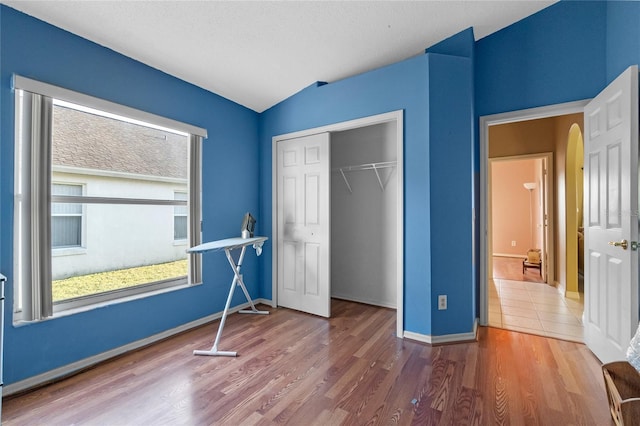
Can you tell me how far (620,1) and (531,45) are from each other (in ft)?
2.01

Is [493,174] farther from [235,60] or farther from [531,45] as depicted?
[235,60]

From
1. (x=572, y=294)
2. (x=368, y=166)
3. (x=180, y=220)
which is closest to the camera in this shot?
(x=180, y=220)

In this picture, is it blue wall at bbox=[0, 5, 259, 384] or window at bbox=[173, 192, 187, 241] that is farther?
window at bbox=[173, 192, 187, 241]

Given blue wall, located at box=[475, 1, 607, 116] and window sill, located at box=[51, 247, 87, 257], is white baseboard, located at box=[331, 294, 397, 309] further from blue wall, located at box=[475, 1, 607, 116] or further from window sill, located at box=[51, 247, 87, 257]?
window sill, located at box=[51, 247, 87, 257]

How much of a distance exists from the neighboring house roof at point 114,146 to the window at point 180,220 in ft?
0.68

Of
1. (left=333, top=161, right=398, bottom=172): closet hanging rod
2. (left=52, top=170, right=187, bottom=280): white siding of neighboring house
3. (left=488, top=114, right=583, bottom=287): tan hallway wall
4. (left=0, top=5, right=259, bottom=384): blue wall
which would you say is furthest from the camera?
(left=488, top=114, right=583, bottom=287): tan hallway wall

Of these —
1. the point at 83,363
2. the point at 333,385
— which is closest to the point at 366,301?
the point at 333,385

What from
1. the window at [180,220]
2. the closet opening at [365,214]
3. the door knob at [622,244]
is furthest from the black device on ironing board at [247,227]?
the door knob at [622,244]

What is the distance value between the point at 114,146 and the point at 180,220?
2.88ft

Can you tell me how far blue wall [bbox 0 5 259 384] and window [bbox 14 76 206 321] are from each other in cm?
8

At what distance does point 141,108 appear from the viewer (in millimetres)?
2547

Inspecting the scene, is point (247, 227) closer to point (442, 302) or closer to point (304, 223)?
point (304, 223)

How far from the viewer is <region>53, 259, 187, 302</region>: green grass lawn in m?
2.18

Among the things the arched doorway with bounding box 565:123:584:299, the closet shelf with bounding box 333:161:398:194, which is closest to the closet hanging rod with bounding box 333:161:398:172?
the closet shelf with bounding box 333:161:398:194
